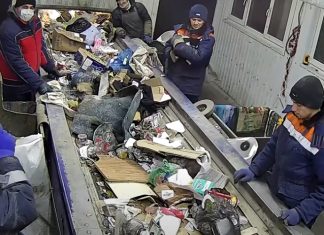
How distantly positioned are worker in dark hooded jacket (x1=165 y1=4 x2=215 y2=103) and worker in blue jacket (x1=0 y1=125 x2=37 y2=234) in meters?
2.50

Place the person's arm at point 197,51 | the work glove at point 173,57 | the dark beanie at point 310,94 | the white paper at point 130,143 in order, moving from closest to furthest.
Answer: the dark beanie at point 310,94 < the white paper at point 130,143 < the person's arm at point 197,51 < the work glove at point 173,57

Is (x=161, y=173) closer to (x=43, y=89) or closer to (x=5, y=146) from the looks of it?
(x=5, y=146)

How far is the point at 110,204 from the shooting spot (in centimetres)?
278

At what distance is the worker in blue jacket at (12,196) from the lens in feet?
6.19

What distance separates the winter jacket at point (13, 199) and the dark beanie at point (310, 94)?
1.53 m

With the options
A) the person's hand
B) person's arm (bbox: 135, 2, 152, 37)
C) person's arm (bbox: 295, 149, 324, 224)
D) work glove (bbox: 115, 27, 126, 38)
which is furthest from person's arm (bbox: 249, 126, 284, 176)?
person's arm (bbox: 135, 2, 152, 37)

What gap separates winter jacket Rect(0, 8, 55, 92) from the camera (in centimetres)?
382

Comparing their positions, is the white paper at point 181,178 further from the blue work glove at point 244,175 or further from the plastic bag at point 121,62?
the plastic bag at point 121,62

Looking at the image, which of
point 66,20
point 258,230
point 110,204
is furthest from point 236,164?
point 66,20

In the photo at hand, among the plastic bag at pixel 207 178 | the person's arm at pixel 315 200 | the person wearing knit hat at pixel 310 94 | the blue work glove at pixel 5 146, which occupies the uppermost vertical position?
the person wearing knit hat at pixel 310 94

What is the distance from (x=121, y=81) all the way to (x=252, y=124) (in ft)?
5.28

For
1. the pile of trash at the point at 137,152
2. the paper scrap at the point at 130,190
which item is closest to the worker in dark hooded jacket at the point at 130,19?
the pile of trash at the point at 137,152

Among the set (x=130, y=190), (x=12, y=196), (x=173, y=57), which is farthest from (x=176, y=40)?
(x=12, y=196)

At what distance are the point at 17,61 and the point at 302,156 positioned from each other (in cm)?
251
